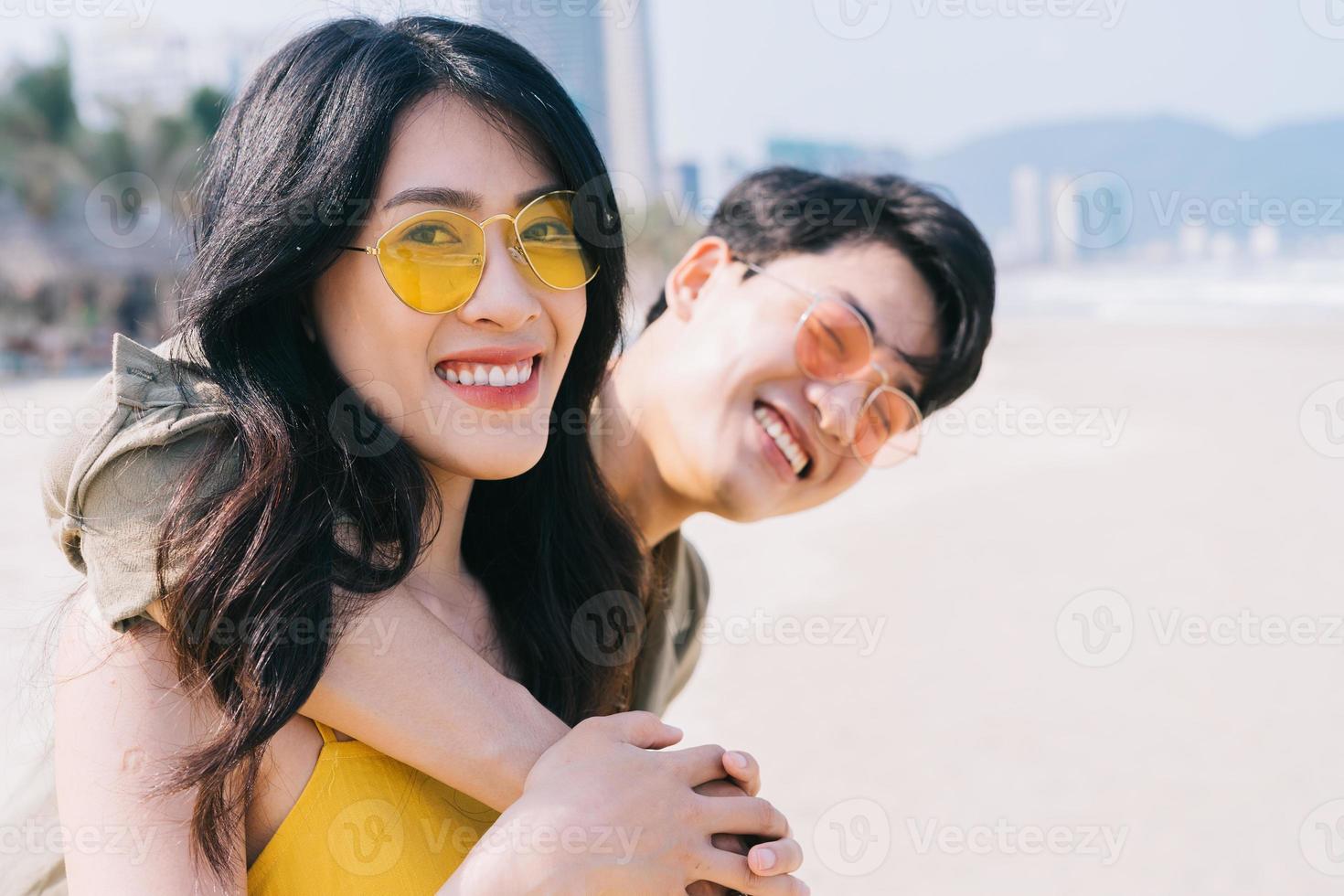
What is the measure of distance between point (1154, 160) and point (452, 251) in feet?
476

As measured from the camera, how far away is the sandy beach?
4.95 metres

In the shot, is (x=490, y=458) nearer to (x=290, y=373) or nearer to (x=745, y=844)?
(x=290, y=373)

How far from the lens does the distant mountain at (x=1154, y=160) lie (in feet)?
350

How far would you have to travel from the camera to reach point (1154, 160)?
132125 millimetres

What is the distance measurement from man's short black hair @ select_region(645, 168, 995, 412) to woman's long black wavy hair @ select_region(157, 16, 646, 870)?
4.69 feet

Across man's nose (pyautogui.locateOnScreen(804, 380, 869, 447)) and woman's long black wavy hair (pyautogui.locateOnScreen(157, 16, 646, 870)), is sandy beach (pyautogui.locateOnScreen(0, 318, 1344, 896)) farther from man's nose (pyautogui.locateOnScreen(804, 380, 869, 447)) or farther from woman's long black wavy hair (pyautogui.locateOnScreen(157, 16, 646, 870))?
man's nose (pyautogui.locateOnScreen(804, 380, 869, 447))

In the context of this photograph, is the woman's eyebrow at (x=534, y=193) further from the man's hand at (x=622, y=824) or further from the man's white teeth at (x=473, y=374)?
the man's hand at (x=622, y=824)

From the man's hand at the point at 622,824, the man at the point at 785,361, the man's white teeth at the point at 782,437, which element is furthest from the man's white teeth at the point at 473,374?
the man's white teeth at the point at 782,437

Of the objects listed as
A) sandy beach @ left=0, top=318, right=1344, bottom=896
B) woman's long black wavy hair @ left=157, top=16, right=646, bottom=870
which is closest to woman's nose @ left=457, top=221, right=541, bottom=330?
woman's long black wavy hair @ left=157, top=16, right=646, bottom=870

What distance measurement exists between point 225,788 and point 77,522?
47 centimetres

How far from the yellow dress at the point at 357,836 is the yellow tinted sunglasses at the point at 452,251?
0.74 m

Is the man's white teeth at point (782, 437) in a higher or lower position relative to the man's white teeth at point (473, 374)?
lower

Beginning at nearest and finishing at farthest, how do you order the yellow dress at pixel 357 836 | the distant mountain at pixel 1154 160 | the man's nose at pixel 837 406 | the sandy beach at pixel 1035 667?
1. the yellow dress at pixel 357 836
2. the man's nose at pixel 837 406
3. the sandy beach at pixel 1035 667
4. the distant mountain at pixel 1154 160

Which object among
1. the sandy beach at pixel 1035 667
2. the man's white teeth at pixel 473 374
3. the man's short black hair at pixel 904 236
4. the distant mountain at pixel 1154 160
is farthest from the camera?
the distant mountain at pixel 1154 160
